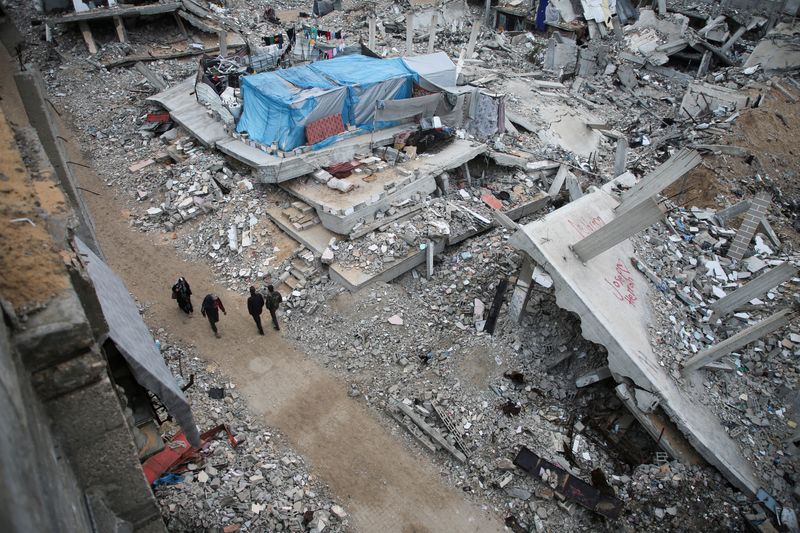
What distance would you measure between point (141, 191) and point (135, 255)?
8.31 feet

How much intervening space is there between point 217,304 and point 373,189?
4.71 meters

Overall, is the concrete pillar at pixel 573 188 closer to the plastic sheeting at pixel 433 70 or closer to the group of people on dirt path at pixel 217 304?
the plastic sheeting at pixel 433 70

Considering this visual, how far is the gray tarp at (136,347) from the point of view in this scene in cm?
429

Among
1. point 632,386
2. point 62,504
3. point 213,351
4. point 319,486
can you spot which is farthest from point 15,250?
point 632,386

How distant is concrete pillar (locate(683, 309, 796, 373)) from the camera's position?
7.56 m

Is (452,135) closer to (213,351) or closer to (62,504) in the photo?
(213,351)

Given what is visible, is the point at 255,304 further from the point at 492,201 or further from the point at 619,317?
Result: the point at 492,201

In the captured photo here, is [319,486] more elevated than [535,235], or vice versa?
[535,235]

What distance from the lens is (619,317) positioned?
8484 mm

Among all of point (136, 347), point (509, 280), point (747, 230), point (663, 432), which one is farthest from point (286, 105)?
point (747, 230)

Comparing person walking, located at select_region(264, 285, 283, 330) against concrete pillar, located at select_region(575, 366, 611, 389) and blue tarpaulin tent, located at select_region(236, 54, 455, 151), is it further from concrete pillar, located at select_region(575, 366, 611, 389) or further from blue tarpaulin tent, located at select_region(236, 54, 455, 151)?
concrete pillar, located at select_region(575, 366, 611, 389)

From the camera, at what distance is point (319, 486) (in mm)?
7715

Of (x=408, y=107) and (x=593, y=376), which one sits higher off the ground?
(x=408, y=107)

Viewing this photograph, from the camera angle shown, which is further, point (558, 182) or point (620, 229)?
point (558, 182)
